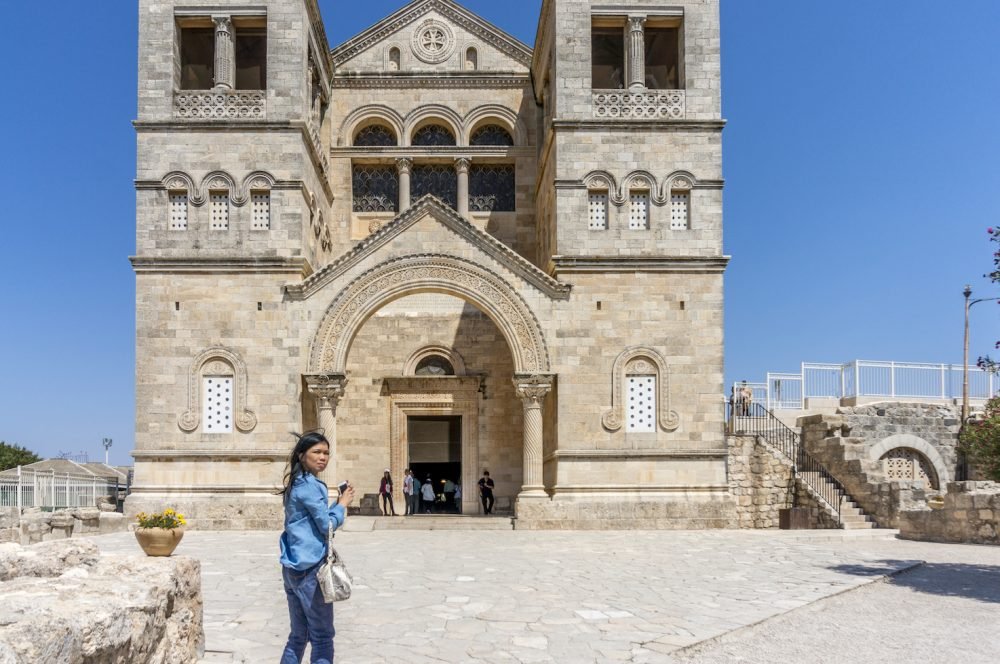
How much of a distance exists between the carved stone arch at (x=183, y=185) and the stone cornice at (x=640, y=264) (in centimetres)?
849

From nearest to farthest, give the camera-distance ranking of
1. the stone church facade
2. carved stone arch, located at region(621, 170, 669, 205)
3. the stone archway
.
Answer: the stone church facade
the stone archway
carved stone arch, located at region(621, 170, 669, 205)

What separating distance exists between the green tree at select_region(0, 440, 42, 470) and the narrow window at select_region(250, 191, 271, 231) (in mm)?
28654

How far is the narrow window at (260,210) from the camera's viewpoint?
Result: 71.1ft

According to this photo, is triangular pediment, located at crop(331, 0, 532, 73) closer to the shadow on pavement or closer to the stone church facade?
the stone church facade

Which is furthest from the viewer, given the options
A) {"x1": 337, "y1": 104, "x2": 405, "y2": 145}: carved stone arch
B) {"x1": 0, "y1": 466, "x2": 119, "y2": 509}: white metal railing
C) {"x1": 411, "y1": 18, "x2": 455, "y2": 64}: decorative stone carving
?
{"x1": 411, "y1": 18, "x2": 455, "y2": 64}: decorative stone carving

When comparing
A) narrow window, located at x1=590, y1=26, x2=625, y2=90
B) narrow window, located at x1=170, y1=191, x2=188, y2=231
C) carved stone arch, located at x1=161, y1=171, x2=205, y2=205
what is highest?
narrow window, located at x1=590, y1=26, x2=625, y2=90

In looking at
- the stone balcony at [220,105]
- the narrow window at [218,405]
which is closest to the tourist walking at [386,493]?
the narrow window at [218,405]

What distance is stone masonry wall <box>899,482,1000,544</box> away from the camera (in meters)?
17.7

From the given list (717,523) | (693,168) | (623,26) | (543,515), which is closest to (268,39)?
(623,26)

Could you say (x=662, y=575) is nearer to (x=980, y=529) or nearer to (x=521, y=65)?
(x=980, y=529)

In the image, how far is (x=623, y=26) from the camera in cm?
2339

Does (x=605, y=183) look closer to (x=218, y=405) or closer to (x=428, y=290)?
(x=428, y=290)

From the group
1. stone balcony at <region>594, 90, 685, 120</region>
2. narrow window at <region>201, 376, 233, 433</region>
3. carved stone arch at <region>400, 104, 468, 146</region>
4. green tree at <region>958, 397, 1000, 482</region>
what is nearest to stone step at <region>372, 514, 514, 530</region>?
narrow window at <region>201, 376, 233, 433</region>

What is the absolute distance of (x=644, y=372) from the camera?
21.5 meters
